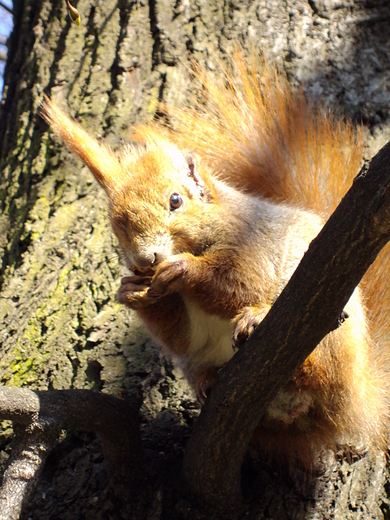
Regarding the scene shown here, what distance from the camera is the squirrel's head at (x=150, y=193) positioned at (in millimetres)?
1794

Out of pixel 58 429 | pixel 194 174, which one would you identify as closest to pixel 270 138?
pixel 194 174

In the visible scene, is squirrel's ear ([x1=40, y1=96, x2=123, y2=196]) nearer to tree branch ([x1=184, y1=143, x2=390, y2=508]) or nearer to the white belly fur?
the white belly fur

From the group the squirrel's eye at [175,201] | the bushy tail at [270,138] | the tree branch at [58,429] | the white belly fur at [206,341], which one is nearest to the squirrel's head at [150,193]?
the squirrel's eye at [175,201]

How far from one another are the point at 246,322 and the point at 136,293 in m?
0.39

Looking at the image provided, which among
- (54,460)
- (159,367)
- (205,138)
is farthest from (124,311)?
(205,138)

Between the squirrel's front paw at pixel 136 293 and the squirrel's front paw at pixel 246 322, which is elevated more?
the squirrel's front paw at pixel 136 293

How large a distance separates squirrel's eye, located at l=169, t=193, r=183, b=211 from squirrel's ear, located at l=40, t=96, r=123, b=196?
22 cm

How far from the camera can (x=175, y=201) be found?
187cm

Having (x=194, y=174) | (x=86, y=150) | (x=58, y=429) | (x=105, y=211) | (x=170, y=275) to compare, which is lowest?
(x=58, y=429)

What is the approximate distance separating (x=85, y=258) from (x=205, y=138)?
65 centimetres

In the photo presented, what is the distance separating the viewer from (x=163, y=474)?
1.68 metres

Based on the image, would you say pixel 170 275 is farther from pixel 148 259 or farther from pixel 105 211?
pixel 105 211

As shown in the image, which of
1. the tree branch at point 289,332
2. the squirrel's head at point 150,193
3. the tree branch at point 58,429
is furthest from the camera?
the squirrel's head at point 150,193

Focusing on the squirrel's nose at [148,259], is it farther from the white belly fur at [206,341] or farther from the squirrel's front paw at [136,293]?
the white belly fur at [206,341]
